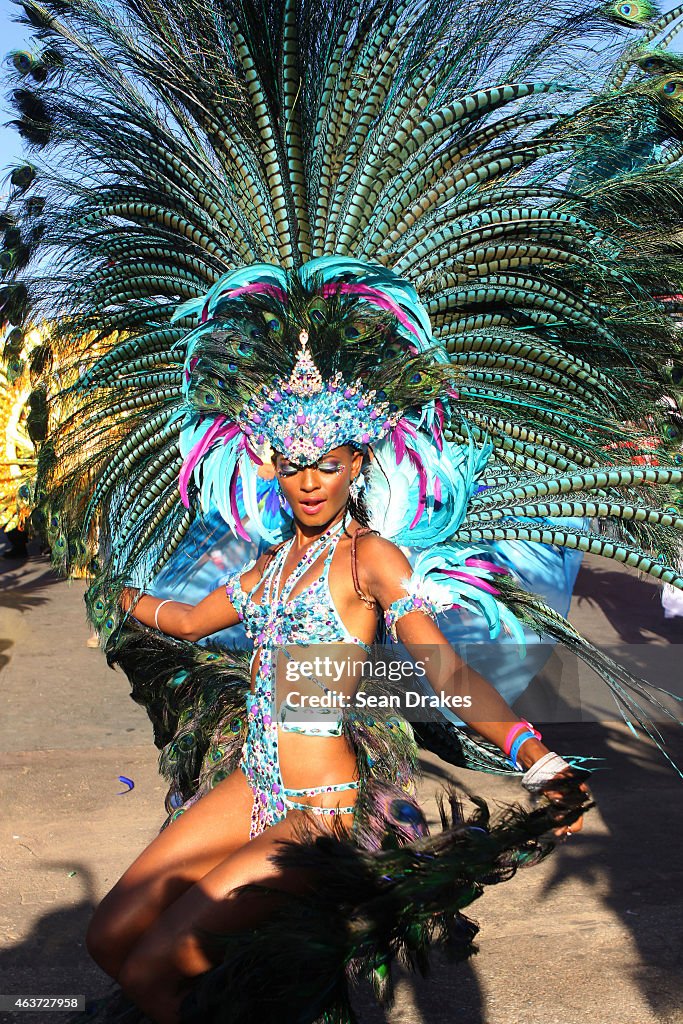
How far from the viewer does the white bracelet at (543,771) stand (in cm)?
195

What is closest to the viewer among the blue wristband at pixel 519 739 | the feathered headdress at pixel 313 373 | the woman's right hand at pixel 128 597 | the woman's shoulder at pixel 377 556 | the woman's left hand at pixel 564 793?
the woman's left hand at pixel 564 793

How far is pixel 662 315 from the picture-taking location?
10.7 ft

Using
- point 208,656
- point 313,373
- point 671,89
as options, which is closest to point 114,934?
point 208,656

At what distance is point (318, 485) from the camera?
2.45 meters

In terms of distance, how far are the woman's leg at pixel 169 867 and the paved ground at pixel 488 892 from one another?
1023mm

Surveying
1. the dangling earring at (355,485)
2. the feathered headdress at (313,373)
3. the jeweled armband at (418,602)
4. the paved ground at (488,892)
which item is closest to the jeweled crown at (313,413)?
the feathered headdress at (313,373)

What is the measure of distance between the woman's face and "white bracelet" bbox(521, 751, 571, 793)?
836 millimetres

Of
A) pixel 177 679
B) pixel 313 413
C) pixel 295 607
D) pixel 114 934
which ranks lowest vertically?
pixel 114 934

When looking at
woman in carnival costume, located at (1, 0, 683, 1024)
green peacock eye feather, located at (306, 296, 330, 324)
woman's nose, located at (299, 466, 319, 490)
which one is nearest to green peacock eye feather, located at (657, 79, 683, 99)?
woman in carnival costume, located at (1, 0, 683, 1024)

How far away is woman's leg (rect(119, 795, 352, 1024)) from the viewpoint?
6.91 feet

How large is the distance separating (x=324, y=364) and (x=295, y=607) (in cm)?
63

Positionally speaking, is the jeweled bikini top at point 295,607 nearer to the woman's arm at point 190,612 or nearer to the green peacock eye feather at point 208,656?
the woman's arm at point 190,612

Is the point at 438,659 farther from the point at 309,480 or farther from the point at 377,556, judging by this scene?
the point at 309,480

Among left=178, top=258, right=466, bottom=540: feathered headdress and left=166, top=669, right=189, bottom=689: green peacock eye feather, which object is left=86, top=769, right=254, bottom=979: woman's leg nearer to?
left=166, top=669, right=189, bottom=689: green peacock eye feather
